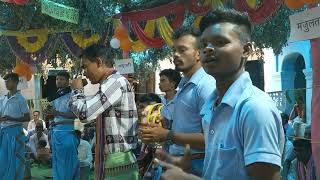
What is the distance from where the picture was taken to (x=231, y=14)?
77.2 inches

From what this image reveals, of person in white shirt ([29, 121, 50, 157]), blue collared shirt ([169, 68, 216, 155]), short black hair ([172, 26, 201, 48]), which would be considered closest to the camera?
blue collared shirt ([169, 68, 216, 155])

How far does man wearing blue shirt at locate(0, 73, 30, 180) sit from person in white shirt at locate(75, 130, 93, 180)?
1.10 meters

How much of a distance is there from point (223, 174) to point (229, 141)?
127mm

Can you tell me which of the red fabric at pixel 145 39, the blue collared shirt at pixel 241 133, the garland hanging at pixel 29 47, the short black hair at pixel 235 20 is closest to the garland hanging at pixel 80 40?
the garland hanging at pixel 29 47

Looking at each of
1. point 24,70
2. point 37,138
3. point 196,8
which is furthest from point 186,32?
point 37,138

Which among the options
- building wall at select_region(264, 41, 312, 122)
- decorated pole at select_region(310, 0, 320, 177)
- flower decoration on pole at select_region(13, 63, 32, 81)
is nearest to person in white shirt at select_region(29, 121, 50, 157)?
flower decoration on pole at select_region(13, 63, 32, 81)

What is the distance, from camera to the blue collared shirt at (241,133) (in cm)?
168

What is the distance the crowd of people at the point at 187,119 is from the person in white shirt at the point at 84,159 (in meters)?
0.80

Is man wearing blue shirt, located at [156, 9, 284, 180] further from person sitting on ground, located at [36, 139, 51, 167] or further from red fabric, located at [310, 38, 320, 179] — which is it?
person sitting on ground, located at [36, 139, 51, 167]

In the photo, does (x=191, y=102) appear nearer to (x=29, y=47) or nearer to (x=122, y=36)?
(x=122, y=36)

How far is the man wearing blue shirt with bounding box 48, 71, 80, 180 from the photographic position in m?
7.72

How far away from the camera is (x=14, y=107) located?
25.7ft

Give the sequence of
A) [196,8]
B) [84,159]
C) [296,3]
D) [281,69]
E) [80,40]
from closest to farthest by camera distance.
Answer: [296,3] → [196,8] → [84,159] → [80,40] → [281,69]

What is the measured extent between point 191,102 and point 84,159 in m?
6.18
